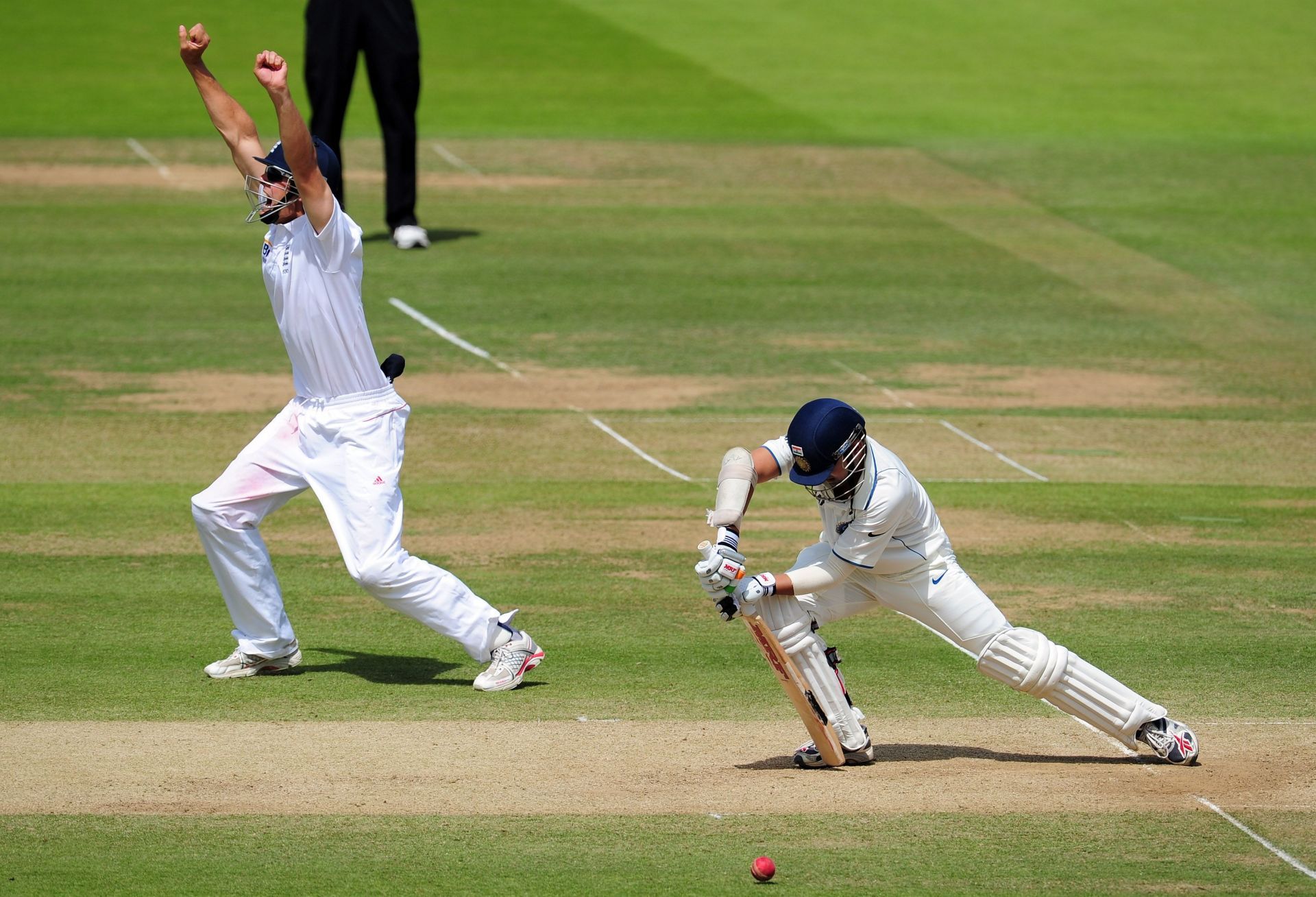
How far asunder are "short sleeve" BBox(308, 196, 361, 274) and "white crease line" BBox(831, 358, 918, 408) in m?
8.28

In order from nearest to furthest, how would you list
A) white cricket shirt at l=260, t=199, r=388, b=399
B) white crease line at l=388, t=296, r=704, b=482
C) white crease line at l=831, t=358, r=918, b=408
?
white cricket shirt at l=260, t=199, r=388, b=399
white crease line at l=388, t=296, r=704, b=482
white crease line at l=831, t=358, r=918, b=408

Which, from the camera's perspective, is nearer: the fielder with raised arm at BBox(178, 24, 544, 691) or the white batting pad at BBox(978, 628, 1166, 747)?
the white batting pad at BBox(978, 628, 1166, 747)

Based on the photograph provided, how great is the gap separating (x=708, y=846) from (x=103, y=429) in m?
9.70

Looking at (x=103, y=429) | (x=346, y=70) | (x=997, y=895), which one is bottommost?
(x=103, y=429)

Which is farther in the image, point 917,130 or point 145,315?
point 917,130

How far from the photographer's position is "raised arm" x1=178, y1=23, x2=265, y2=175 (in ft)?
30.4

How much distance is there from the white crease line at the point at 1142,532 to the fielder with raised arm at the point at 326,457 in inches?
208

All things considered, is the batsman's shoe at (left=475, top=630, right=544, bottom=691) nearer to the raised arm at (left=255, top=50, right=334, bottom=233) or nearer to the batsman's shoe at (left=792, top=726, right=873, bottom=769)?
the batsman's shoe at (left=792, top=726, right=873, bottom=769)

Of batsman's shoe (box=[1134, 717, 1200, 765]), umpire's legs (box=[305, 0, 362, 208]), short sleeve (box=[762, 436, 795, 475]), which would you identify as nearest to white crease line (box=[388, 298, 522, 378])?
umpire's legs (box=[305, 0, 362, 208])

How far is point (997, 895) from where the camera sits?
6.68m

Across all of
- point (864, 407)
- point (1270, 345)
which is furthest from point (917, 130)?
point (864, 407)

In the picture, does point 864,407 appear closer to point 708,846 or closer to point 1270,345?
point 1270,345

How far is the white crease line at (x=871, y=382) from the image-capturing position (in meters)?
16.3

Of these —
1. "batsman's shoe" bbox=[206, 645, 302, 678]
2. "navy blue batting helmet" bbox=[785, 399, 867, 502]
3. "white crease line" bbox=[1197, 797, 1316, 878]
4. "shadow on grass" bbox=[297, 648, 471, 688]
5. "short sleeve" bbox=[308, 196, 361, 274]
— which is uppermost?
"short sleeve" bbox=[308, 196, 361, 274]
